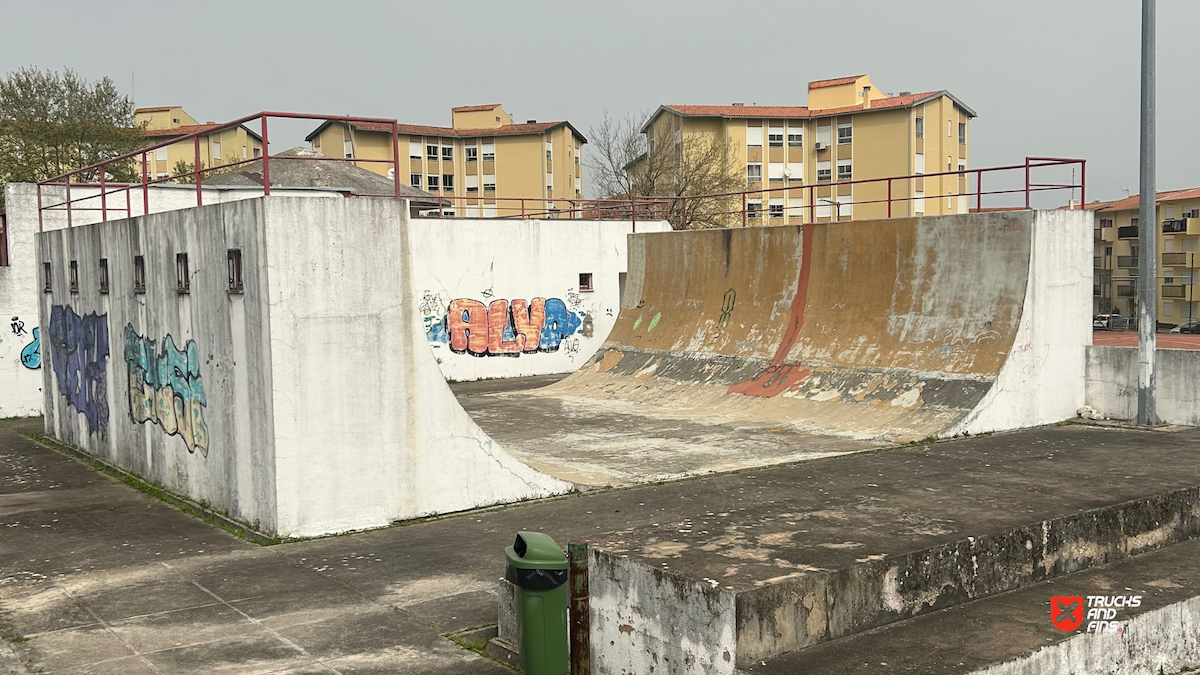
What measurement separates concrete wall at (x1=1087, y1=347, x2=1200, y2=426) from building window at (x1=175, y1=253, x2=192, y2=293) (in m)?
13.1

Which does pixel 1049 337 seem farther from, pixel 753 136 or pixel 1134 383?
pixel 753 136

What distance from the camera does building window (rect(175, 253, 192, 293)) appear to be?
1177 cm

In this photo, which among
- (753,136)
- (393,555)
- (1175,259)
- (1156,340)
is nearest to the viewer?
(393,555)

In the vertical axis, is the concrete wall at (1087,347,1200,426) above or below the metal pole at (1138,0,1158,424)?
below

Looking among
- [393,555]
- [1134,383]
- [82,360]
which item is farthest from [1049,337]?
[82,360]

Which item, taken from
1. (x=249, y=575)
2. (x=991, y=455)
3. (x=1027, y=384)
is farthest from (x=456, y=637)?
(x=1027, y=384)

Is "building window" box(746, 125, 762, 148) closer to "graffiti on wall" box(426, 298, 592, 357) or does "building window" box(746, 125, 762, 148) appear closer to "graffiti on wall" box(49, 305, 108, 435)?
"graffiti on wall" box(426, 298, 592, 357)

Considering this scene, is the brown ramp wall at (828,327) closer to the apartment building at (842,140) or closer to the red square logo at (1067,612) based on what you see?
the red square logo at (1067,612)

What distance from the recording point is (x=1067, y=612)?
6066mm

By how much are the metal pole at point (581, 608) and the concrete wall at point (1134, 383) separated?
39.4ft

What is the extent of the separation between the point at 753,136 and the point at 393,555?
5521 centimetres

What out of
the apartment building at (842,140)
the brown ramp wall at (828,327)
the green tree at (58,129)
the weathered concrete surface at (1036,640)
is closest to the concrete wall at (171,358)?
the weathered concrete surface at (1036,640)

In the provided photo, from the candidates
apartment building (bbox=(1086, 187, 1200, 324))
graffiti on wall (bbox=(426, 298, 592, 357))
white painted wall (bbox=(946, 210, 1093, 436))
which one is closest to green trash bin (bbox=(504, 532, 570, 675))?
white painted wall (bbox=(946, 210, 1093, 436))

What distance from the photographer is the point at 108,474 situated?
46.0 feet
